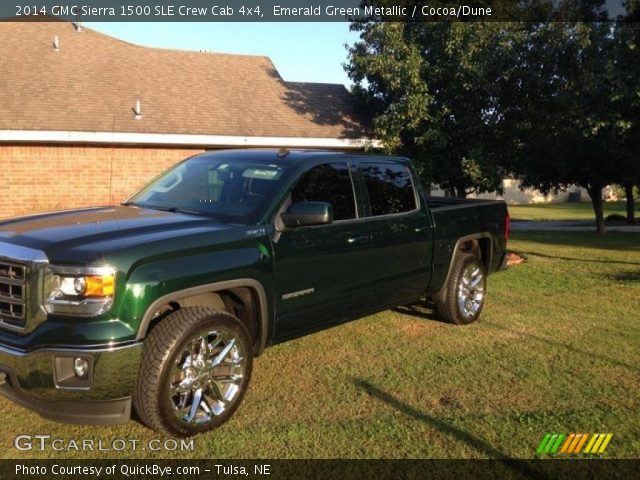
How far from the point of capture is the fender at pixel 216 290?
135 inches

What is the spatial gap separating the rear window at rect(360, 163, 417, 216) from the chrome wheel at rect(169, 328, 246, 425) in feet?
6.45

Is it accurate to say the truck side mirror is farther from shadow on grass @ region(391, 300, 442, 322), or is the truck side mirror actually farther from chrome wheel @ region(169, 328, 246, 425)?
shadow on grass @ region(391, 300, 442, 322)

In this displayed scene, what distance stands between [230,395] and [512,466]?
1869 mm

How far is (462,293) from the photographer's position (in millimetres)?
6438

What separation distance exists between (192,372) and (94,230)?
1126 millimetres

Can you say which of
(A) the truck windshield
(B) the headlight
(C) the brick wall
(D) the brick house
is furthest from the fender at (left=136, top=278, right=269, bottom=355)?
(C) the brick wall

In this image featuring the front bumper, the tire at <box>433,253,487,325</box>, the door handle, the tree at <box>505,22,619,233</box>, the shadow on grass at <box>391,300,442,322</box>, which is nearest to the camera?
the front bumper

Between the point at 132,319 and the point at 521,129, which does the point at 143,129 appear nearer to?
the point at 521,129

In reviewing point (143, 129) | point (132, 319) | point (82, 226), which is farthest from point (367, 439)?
point (143, 129)

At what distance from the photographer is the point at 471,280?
21.7ft

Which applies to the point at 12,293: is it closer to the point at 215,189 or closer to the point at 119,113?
the point at 215,189

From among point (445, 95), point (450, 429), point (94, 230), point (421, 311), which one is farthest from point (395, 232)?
point (445, 95)

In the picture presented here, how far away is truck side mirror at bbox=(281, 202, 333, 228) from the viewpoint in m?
4.16

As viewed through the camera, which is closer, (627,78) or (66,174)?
(627,78)
